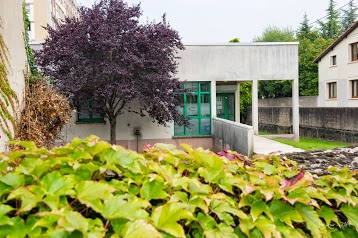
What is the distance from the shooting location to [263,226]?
181 cm

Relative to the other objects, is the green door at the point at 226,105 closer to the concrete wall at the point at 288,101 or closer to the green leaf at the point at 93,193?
the concrete wall at the point at 288,101

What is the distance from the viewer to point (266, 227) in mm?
1812

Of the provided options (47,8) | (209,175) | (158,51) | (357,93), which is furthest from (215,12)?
(209,175)

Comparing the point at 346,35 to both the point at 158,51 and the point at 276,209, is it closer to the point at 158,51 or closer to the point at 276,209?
the point at 158,51

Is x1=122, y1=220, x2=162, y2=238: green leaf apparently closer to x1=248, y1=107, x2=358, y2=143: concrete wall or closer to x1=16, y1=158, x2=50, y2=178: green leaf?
x1=16, y1=158, x2=50, y2=178: green leaf

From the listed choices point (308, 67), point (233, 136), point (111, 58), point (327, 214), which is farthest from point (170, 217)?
point (308, 67)

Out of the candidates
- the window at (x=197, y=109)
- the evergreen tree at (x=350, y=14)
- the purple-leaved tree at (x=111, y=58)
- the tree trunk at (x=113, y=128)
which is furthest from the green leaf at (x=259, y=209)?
the evergreen tree at (x=350, y=14)

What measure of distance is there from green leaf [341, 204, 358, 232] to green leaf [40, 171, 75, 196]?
1.40 metres

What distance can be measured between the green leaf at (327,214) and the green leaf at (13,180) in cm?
145

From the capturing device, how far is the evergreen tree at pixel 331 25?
6512 cm

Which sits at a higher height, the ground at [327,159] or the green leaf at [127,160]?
the green leaf at [127,160]

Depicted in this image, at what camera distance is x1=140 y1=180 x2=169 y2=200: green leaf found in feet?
5.72

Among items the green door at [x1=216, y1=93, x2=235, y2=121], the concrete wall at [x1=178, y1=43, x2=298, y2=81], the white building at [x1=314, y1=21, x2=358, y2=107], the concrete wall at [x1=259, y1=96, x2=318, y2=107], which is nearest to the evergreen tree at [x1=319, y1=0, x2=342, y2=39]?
the concrete wall at [x1=259, y1=96, x2=318, y2=107]

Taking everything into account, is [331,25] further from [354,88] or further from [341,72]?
[354,88]
